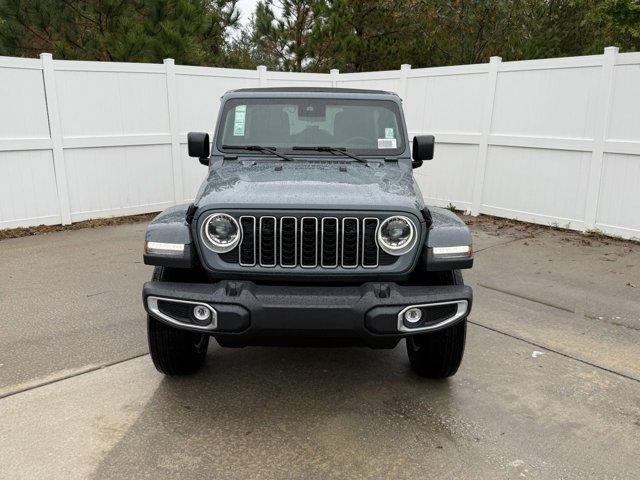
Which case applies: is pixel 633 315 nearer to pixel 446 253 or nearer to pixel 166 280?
pixel 446 253

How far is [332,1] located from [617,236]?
1100 centimetres

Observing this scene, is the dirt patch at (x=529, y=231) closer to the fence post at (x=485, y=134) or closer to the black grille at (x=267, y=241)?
the fence post at (x=485, y=134)

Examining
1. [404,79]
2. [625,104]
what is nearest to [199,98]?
[404,79]

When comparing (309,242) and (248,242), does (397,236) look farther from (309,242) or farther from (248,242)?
(248,242)

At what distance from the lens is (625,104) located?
688 centimetres

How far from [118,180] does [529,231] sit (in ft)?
20.6

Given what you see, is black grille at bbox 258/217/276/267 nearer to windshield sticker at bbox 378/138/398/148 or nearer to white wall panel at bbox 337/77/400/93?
windshield sticker at bbox 378/138/398/148

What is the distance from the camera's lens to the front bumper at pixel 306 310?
8.88 feet

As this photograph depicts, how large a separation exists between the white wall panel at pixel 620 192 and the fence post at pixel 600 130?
0.24 feet

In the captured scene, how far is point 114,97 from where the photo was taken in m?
8.10

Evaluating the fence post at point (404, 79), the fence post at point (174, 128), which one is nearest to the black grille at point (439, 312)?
the fence post at point (174, 128)

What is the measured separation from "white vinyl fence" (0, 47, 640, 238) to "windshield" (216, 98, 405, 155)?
4404mm

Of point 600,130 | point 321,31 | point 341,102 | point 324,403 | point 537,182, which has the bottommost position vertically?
A: point 324,403

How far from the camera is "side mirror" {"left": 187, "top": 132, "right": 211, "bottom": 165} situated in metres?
4.12
